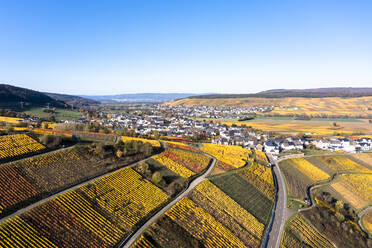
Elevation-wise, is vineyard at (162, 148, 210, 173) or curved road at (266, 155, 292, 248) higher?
vineyard at (162, 148, 210, 173)

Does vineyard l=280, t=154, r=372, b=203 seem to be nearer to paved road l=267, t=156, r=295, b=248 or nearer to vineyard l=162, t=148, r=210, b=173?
paved road l=267, t=156, r=295, b=248

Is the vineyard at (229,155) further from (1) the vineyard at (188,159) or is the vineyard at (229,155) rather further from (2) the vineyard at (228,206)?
(2) the vineyard at (228,206)

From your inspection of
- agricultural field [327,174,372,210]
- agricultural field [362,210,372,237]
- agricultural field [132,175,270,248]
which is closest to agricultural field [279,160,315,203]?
agricultural field [327,174,372,210]

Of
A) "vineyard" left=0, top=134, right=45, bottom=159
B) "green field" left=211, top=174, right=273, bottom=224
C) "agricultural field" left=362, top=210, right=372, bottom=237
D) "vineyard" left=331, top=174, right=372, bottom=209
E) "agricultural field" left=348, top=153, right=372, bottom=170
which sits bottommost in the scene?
"agricultural field" left=362, top=210, right=372, bottom=237

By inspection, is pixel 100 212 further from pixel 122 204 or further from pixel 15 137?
pixel 15 137

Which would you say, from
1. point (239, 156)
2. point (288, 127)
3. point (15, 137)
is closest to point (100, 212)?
point (15, 137)

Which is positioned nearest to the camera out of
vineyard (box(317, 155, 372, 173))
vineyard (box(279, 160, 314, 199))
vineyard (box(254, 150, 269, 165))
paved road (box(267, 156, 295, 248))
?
paved road (box(267, 156, 295, 248))
